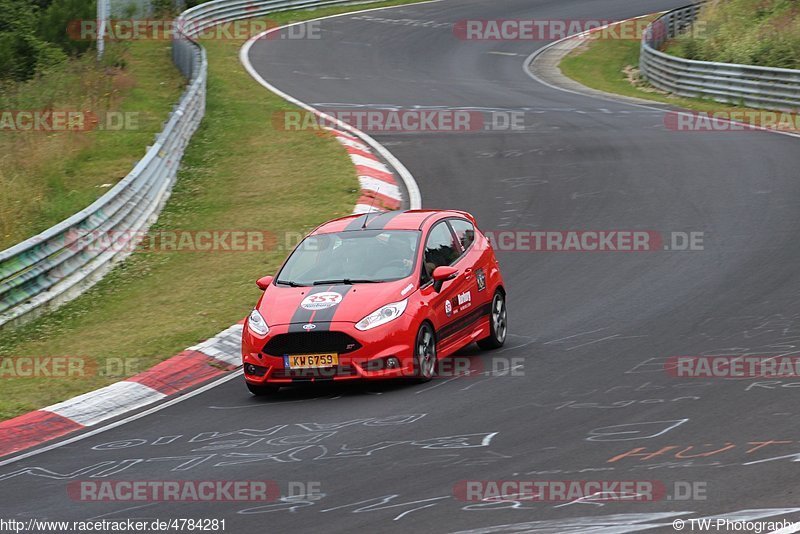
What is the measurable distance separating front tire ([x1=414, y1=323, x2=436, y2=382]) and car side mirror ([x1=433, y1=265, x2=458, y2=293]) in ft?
1.60

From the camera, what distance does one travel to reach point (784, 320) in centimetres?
1218

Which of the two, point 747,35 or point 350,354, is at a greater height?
point 747,35

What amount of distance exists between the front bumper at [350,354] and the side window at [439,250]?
96 cm

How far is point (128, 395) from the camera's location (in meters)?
11.5

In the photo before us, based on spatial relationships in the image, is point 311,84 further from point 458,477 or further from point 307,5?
point 458,477

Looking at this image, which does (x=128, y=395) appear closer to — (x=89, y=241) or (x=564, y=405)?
(x=564, y=405)

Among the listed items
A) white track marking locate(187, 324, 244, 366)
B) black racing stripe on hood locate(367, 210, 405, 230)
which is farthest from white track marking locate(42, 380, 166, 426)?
black racing stripe on hood locate(367, 210, 405, 230)

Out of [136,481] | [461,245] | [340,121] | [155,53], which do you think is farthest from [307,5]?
[136,481]

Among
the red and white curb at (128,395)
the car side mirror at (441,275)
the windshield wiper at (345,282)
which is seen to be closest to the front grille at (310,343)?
the windshield wiper at (345,282)

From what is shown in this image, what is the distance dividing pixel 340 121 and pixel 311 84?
20.7ft

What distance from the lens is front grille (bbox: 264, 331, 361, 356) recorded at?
10.7 meters

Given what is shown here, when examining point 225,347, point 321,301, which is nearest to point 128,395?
point 225,347

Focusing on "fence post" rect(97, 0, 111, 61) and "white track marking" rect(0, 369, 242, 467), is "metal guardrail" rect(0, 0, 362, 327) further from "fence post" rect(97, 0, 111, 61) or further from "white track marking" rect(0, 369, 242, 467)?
"fence post" rect(97, 0, 111, 61)

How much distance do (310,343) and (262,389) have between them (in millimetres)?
724
